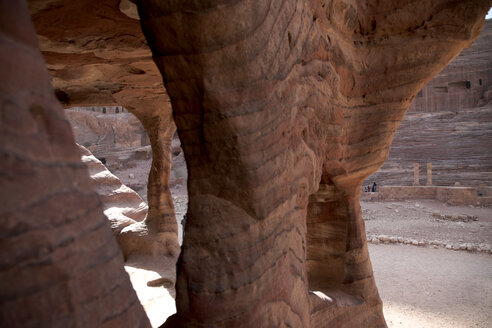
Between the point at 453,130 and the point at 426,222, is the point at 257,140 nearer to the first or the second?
the point at 426,222

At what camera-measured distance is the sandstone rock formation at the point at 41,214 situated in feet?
2.27

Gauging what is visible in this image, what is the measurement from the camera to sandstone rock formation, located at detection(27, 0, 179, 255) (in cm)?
275

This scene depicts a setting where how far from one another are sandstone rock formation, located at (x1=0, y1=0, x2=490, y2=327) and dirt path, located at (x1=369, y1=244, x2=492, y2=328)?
237cm

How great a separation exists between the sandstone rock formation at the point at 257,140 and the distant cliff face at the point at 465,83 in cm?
2154

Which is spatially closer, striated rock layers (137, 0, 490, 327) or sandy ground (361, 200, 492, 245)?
striated rock layers (137, 0, 490, 327)

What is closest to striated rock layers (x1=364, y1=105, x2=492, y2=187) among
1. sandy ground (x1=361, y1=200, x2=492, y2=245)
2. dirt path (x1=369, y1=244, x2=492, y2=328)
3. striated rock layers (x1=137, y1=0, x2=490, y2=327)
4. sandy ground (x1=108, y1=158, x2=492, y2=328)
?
sandy ground (x1=361, y1=200, x2=492, y2=245)

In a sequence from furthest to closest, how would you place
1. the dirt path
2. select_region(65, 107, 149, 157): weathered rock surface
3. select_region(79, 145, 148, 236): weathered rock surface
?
select_region(65, 107, 149, 157): weathered rock surface < select_region(79, 145, 148, 236): weathered rock surface < the dirt path

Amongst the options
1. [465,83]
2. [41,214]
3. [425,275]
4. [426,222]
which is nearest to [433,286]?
[425,275]

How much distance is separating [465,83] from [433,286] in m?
20.2

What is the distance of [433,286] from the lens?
6.09 metres

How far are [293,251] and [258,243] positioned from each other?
405 mm

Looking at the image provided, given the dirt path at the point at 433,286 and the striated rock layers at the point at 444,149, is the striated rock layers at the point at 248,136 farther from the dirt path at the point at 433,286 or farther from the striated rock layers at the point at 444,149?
the striated rock layers at the point at 444,149

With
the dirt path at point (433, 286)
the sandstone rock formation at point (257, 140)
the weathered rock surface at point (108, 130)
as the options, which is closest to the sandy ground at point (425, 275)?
the dirt path at point (433, 286)

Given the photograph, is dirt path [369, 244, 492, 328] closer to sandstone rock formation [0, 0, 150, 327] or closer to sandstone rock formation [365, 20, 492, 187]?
sandstone rock formation [0, 0, 150, 327]
